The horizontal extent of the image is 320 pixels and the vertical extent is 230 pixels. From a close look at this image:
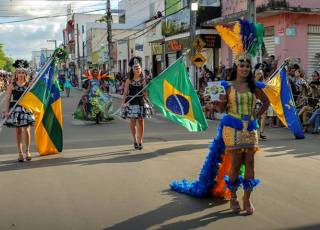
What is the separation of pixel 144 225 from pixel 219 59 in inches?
872

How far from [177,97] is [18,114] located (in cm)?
314

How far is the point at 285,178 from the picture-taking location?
24.3 feet

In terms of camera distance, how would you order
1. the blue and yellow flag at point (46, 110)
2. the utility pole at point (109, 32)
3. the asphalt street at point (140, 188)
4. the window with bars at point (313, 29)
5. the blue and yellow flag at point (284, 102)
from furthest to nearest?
the utility pole at point (109, 32) < the window with bars at point (313, 29) < the blue and yellow flag at point (284, 102) < the blue and yellow flag at point (46, 110) < the asphalt street at point (140, 188)

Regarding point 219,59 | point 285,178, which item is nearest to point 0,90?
point 219,59

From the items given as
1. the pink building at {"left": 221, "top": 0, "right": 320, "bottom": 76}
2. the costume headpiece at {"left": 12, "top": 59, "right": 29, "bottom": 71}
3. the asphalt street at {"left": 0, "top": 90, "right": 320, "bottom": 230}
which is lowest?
the asphalt street at {"left": 0, "top": 90, "right": 320, "bottom": 230}

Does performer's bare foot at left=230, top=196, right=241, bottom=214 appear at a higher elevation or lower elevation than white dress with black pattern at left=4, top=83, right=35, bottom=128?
lower

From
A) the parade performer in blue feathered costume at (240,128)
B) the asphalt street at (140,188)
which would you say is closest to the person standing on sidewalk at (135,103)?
the asphalt street at (140,188)

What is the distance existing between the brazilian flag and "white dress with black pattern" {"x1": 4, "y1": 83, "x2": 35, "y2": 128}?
249cm

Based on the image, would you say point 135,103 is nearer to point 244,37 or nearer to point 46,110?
point 46,110

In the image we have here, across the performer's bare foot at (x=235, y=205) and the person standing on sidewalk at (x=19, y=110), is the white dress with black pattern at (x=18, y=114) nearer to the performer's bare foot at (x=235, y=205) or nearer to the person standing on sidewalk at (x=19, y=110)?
the person standing on sidewalk at (x=19, y=110)

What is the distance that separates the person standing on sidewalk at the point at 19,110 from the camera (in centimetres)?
895

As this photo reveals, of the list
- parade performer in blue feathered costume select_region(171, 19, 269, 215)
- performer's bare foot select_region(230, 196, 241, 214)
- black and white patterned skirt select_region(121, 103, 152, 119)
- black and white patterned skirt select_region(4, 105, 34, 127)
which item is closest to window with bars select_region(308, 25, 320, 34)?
black and white patterned skirt select_region(121, 103, 152, 119)

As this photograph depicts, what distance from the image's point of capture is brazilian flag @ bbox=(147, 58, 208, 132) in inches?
400

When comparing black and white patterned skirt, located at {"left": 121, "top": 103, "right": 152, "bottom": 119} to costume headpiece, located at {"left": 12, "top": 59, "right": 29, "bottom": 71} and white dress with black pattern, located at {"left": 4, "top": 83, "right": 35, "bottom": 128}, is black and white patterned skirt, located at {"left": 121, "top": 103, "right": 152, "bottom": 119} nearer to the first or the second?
white dress with black pattern, located at {"left": 4, "top": 83, "right": 35, "bottom": 128}
